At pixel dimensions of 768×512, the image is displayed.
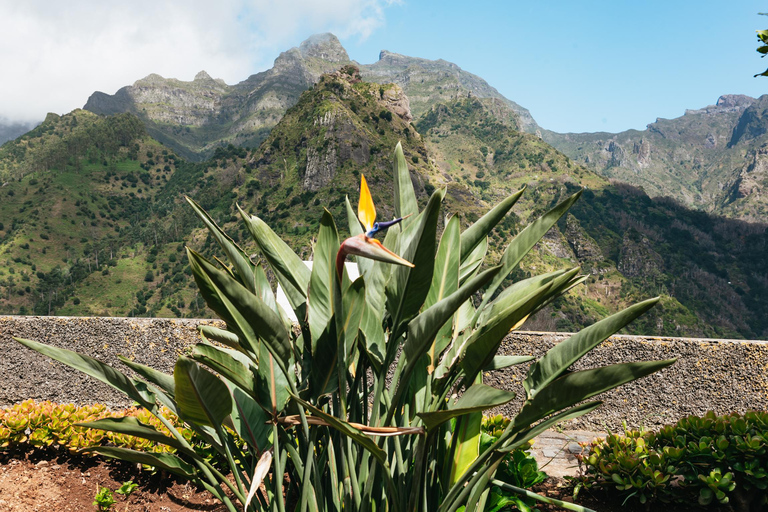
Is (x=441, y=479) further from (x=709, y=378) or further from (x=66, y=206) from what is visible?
(x=66, y=206)

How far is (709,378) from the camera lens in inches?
125

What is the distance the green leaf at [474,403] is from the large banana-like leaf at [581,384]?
11cm

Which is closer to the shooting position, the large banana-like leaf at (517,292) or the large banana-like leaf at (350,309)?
the large banana-like leaf at (350,309)

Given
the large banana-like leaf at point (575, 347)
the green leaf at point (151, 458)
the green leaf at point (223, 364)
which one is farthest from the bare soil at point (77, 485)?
the large banana-like leaf at point (575, 347)

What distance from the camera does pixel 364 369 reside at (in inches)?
59.5

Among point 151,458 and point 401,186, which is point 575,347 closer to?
point 401,186

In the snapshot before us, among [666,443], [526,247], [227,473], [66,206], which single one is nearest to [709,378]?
[666,443]

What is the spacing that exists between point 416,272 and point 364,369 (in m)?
0.53

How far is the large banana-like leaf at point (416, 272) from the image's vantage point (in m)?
1.02

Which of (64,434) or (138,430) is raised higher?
(138,430)

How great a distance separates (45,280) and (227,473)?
7728 centimetres

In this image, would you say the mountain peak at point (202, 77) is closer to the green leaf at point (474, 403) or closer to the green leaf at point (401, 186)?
the green leaf at point (401, 186)

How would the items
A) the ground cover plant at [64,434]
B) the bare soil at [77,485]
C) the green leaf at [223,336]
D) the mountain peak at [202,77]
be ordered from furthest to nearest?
1. the mountain peak at [202,77]
2. the ground cover plant at [64,434]
3. the bare soil at [77,485]
4. the green leaf at [223,336]

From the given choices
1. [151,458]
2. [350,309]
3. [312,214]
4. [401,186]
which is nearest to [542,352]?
[401,186]
